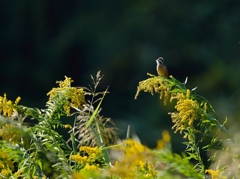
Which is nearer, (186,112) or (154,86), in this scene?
(186,112)

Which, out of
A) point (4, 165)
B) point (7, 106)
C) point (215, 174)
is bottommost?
point (215, 174)

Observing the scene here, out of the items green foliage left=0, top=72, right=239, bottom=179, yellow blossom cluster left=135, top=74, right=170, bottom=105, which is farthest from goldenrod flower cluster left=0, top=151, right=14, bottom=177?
yellow blossom cluster left=135, top=74, right=170, bottom=105

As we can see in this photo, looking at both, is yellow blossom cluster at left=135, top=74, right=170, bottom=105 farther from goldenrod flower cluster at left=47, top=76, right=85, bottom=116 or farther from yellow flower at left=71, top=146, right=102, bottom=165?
yellow flower at left=71, top=146, right=102, bottom=165

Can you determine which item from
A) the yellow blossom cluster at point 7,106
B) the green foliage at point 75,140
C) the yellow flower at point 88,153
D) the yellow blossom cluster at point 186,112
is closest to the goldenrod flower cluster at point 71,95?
the green foliage at point 75,140

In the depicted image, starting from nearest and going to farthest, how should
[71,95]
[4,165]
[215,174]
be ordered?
1. [215,174]
2. [4,165]
3. [71,95]

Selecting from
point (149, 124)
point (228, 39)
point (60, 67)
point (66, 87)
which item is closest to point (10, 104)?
point (66, 87)

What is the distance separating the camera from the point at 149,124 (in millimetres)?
9672

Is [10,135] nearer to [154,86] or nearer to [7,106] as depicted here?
[7,106]

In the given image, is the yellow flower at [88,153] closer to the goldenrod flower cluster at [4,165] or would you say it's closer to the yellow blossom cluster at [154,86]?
the goldenrod flower cluster at [4,165]

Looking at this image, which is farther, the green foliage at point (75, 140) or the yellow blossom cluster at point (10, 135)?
the yellow blossom cluster at point (10, 135)

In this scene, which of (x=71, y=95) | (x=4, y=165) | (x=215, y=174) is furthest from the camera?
(x=71, y=95)

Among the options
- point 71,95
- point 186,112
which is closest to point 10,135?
point 71,95

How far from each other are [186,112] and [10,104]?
36cm

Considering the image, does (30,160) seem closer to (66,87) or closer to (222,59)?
(66,87)
